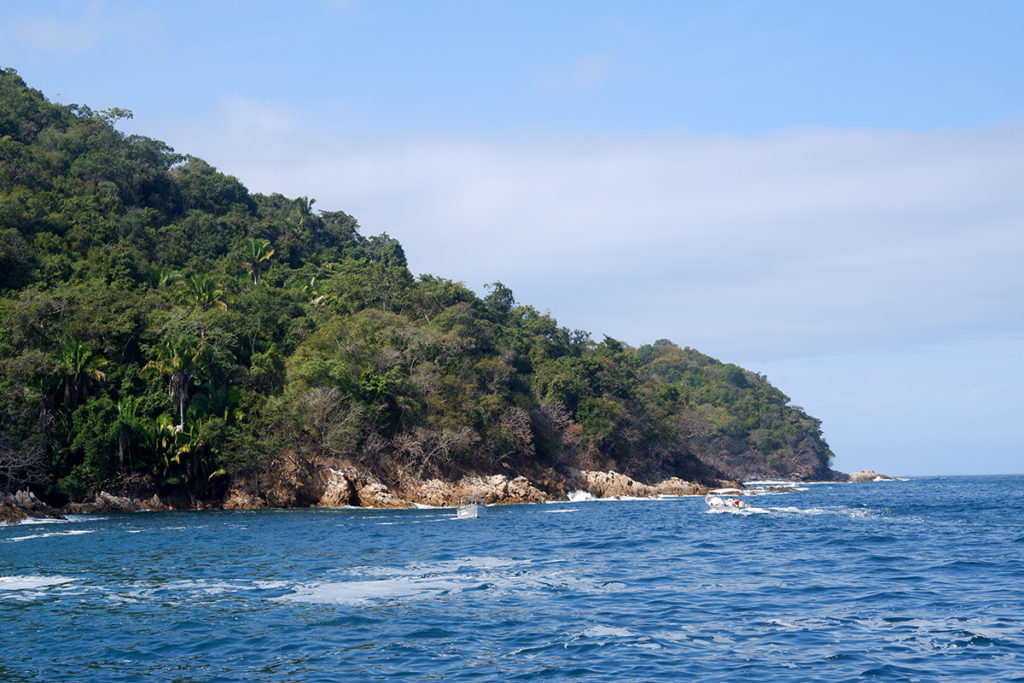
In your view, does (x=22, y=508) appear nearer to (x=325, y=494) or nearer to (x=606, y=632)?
(x=325, y=494)

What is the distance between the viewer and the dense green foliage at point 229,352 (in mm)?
48594

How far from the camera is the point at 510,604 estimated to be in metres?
20.0

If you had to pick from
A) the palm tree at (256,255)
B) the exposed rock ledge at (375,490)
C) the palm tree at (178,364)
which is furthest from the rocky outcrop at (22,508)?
the palm tree at (256,255)

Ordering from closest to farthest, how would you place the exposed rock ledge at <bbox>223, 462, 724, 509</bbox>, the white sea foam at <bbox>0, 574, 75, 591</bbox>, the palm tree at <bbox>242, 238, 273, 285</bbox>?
the white sea foam at <bbox>0, 574, 75, 591</bbox> → the exposed rock ledge at <bbox>223, 462, 724, 509</bbox> → the palm tree at <bbox>242, 238, 273, 285</bbox>

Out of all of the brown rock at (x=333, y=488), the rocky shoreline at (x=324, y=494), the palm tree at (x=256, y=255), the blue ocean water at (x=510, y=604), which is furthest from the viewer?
the palm tree at (x=256, y=255)

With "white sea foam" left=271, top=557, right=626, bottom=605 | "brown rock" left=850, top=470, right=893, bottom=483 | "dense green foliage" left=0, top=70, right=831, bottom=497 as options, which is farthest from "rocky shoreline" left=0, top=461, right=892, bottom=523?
"brown rock" left=850, top=470, right=893, bottom=483

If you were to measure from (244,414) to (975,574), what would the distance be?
42866mm

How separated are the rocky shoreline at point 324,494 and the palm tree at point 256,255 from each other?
96.4ft

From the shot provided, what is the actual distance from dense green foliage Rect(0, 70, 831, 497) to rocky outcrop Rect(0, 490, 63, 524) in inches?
49.5

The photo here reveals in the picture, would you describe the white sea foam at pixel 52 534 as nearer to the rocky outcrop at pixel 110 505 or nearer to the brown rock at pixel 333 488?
the rocky outcrop at pixel 110 505

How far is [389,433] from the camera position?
58.9 meters

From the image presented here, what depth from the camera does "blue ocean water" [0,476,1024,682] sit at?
1452cm

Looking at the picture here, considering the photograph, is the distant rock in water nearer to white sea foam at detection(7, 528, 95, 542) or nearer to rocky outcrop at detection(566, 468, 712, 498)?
rocky outcrop at detection(566, 468, 712, 498)

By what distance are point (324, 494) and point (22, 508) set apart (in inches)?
673
